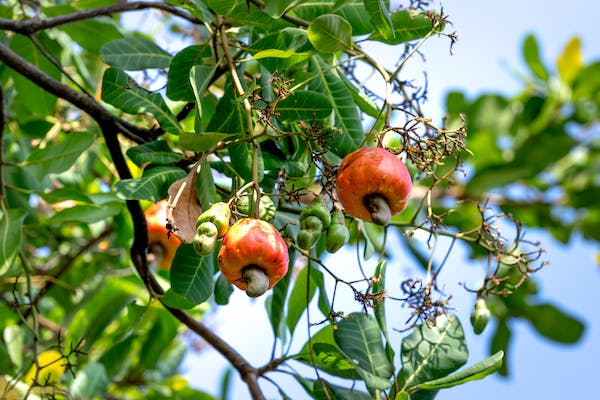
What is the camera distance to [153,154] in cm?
135

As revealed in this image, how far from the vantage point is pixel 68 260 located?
2.65m

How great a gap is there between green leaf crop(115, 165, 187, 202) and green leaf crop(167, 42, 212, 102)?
146mm

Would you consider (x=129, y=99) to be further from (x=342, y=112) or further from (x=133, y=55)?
(x=342, y=112)

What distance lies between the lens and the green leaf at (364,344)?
147cm

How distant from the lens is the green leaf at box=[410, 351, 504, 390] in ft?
4.32

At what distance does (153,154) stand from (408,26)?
49 centimetres

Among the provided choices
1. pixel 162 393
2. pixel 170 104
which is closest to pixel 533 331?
pixel 162 393

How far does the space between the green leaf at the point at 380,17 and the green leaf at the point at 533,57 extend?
2.70 meters

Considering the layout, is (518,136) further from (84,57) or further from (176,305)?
(176,305)

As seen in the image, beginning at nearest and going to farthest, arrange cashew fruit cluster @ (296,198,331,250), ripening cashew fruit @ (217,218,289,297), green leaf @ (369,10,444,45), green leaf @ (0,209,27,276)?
ripening cashew fruit @ (217,218,289,297) < cashew fruit cluster @ (296,198,331,250) < green leaf @ (369,10,444,45) < green leaf @ (0,209,27,276)

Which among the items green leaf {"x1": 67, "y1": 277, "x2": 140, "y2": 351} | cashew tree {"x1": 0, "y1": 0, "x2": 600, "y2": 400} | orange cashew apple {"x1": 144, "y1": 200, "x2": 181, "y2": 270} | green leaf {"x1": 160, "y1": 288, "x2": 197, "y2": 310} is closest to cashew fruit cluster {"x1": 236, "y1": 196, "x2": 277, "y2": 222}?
cashew tree {"x1": 0, "y1": 0, "x2": 600, "y2": 400}

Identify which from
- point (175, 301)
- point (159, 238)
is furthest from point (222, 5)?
point (159, 238)

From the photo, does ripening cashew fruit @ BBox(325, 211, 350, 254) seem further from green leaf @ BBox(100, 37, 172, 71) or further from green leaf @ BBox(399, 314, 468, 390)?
green leaf @ BBox(100, 37, 172, 71)

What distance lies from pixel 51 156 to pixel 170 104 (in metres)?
0.31
